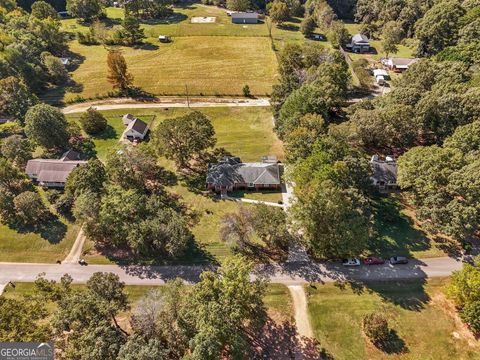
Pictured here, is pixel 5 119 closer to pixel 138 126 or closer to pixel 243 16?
pixel 138 126

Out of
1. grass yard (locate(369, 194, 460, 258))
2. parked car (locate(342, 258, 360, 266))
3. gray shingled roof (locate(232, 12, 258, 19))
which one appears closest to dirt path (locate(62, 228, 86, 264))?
parked car (locate(342, 258, 360, 266))

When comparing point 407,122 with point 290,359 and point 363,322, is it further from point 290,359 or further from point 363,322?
point 290,359

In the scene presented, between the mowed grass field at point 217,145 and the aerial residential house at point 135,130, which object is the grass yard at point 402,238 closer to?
the mowed grass field at point 217,145

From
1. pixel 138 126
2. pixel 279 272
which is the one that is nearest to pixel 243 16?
pixel 138 126

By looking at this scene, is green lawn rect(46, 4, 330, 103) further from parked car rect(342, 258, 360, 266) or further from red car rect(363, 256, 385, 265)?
red car rect(363, 256, 385, 265)

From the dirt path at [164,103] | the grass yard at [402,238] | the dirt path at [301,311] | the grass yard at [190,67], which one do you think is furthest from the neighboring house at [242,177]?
the grass yard at [190,67]

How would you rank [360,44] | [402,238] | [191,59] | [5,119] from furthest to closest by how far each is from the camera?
1. [360,44]
2. [191,59]
3. [5,119]
4. [402,238]
